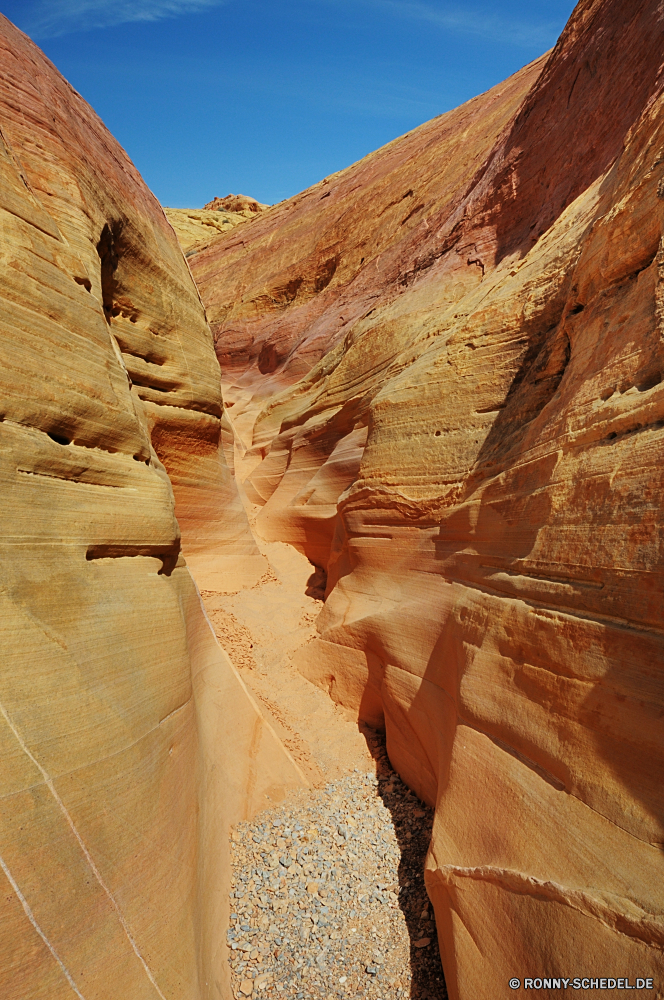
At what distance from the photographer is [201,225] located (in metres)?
28.3

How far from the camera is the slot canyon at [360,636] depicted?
2307mm

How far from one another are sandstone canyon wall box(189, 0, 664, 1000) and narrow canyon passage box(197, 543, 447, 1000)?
0.28 m

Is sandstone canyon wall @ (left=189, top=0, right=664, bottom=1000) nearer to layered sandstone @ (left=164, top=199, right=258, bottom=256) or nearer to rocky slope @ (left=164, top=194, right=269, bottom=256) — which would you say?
rocky slope @ (left=164, top=194, right=269, bottom=256)

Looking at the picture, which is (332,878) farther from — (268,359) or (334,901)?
(268,359)

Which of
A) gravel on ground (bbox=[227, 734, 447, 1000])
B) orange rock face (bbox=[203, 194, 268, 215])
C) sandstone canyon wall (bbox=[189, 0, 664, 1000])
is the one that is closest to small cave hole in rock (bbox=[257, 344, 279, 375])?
sandstone canyon wall (bbox=[189, 0, 664, 1000])

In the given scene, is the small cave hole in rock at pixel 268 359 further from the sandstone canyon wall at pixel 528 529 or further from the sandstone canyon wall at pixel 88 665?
the sandstone canyon wall at pixel 88 665

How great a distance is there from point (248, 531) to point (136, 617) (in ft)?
15.9

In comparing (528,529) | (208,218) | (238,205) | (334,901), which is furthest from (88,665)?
(238,205)

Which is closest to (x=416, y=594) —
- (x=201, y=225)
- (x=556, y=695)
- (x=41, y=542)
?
(x=556, y=695)

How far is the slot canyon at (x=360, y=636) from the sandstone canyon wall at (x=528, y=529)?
0.07 feet

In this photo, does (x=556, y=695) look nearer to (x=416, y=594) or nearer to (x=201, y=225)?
(x=416, y=594)

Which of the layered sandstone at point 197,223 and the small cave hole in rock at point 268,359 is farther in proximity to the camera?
the layered sandstone at point 197,223

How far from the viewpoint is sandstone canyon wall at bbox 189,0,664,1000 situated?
2.30 meters

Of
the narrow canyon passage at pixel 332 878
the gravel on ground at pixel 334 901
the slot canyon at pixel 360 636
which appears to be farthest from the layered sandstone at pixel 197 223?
the gravel on ground at pixel 334 901
